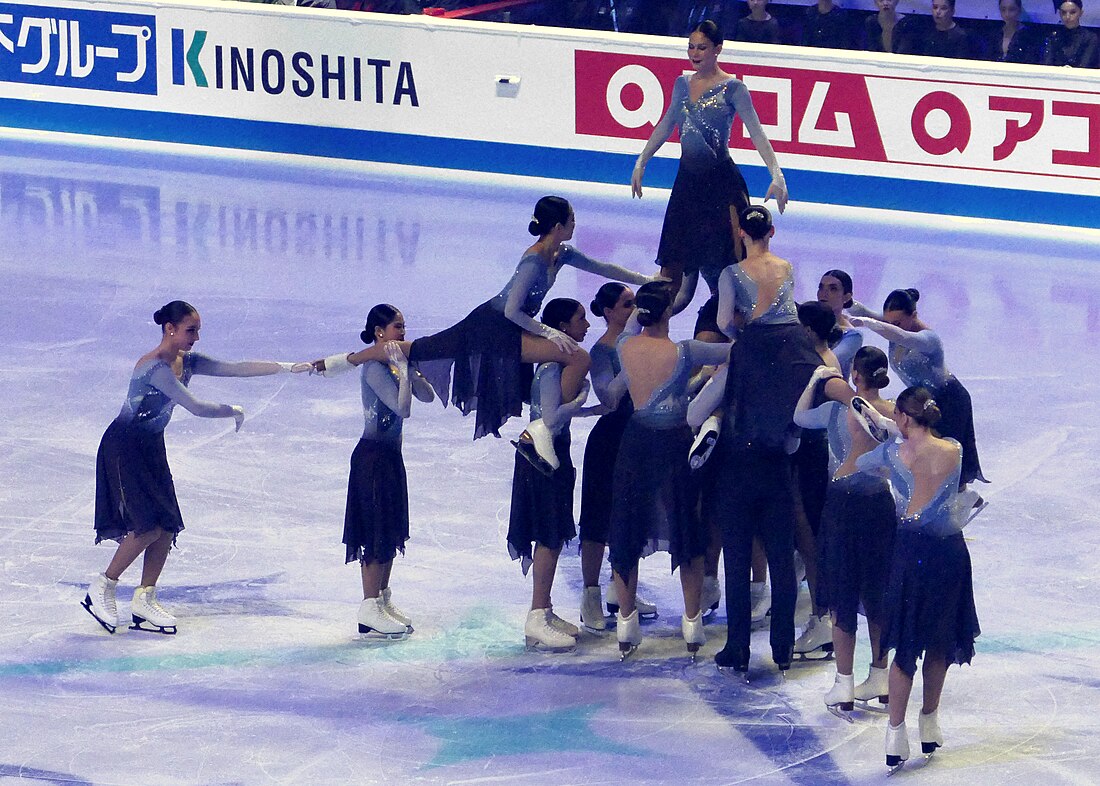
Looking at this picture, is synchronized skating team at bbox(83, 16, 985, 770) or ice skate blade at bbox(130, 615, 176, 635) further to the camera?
Result: ice skate blade at bbox(130, 615, 176, 635)

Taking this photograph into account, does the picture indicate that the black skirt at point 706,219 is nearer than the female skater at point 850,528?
No

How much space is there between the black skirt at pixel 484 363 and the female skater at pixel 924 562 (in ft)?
5.44

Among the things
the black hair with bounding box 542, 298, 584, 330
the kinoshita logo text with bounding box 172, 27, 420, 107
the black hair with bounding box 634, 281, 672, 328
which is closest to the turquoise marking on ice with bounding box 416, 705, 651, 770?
the black hair with bounding box 634, 281, 672, 328

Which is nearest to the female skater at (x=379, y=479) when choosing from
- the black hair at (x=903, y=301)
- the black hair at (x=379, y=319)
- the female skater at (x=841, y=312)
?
the black hair at (x=379, y=319)

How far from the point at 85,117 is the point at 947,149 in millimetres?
7856

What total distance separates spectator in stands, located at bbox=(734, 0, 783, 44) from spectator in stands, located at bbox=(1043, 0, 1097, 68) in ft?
7.10

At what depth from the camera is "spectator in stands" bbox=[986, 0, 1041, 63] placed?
1388 centimetres

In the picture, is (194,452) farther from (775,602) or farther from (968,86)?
(968,86)

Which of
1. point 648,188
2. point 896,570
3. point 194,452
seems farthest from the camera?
point 648,188

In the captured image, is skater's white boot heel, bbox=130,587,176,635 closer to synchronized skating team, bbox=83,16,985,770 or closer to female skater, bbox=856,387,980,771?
synchronized skating team, bbox=83,16,985,770

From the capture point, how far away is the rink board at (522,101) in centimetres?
1323

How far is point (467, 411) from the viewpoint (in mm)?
7020

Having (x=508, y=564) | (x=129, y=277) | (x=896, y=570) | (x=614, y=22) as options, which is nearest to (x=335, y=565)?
(x=508, y=564)

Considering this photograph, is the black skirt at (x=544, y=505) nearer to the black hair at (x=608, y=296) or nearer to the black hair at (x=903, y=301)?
the black hair at (x=608, y=296)
